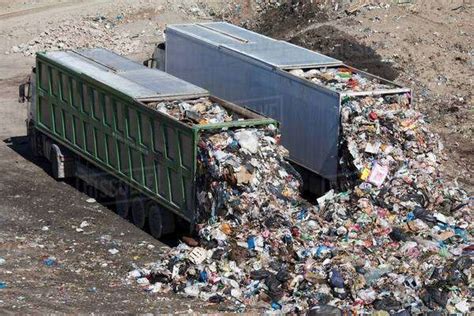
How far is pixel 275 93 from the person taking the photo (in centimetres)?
2052

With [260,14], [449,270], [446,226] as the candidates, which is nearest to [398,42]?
[260,14]

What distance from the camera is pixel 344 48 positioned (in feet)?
91.4

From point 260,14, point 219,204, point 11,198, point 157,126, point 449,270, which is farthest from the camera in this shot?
point 260,14

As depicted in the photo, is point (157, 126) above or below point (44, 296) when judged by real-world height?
above

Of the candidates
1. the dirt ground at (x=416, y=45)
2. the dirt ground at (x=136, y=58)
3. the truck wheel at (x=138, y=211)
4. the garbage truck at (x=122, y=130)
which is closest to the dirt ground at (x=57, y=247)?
the dirt ground at (x=136, y=58)

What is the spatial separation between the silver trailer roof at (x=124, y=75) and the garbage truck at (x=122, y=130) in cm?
2

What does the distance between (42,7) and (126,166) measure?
1721cm

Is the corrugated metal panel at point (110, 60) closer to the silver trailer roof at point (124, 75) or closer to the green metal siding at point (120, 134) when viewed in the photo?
the silver trailer roof at point (124, 75)

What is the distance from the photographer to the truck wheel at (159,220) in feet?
60.2

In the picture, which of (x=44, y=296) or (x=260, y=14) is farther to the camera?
(x=260, y=14)

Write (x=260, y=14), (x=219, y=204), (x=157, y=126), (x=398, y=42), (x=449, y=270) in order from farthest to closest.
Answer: (x=260, y=14)
(x=398, y=42)
(x=157, y=126)
(x=219, y=204)
(x=449, y=270)

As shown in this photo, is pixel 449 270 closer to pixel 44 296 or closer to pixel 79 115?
pixel 44 296

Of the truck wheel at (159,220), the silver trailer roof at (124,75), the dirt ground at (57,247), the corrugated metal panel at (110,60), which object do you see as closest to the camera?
the dirt ground at (57,247)

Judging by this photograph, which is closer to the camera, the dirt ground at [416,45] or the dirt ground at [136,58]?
the dirt ground at [136,58]
